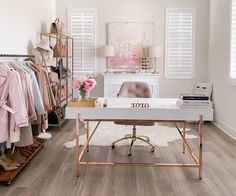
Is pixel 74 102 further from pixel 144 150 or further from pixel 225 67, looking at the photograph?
pixel 225 67

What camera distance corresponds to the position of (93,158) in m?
3.99

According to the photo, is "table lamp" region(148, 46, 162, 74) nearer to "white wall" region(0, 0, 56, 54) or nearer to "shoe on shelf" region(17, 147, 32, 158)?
"white wall" region(0, 0, 56, 54)

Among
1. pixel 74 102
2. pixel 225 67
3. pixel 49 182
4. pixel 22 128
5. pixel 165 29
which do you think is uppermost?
pixel 165 29

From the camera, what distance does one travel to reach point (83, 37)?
695cm

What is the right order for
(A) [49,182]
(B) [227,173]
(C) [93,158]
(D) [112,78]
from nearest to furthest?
(A) [49,182] < (B) [227,173] < (C) [93,158] < (D) [112,78]

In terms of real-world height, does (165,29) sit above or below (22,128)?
above

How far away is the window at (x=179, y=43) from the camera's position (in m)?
6.84

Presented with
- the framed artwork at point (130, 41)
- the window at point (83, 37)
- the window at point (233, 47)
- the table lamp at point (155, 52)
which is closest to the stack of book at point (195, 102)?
the window at point (233, 47)

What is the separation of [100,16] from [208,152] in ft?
12.8

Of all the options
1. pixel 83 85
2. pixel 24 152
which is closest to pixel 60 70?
pixel 24 152

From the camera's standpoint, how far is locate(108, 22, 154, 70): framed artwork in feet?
22.6

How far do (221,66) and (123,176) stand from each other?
10.8 ft

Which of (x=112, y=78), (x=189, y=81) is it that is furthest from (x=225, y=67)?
(x=112, y=78)

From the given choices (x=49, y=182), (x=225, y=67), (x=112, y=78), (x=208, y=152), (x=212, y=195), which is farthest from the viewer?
(x=112, y=78)
